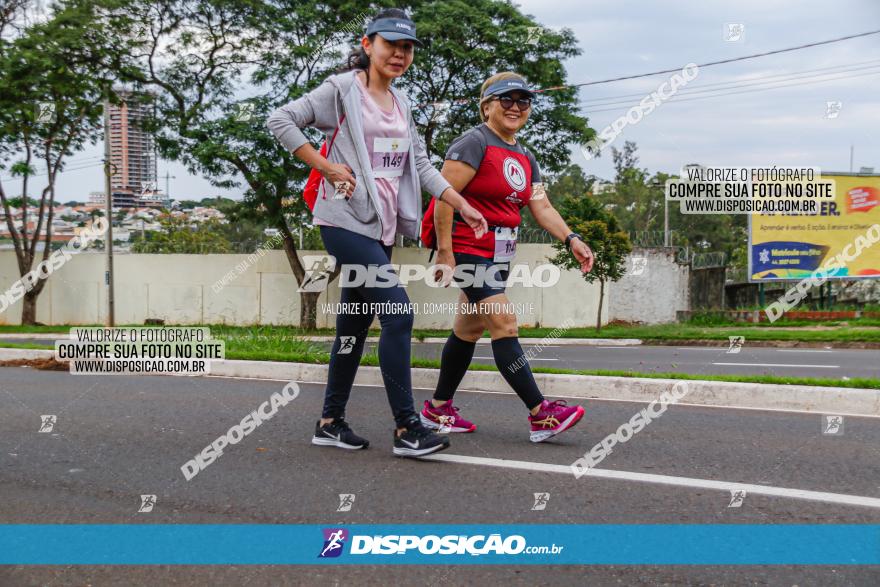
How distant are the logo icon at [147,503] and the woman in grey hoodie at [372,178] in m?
1.07

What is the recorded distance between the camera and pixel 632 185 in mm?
47406

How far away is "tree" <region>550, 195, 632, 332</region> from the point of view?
20406 millimetres

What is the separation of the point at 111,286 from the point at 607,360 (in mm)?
17682

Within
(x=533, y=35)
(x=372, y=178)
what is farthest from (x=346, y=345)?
(x=533, y=35)

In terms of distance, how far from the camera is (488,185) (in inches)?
171

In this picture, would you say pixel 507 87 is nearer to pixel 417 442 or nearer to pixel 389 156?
pixel 389 156

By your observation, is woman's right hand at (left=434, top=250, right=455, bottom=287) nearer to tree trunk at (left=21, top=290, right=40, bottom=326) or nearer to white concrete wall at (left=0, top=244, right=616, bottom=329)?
white concrete wall at (left=0, top=244, right=616, bottom=329)

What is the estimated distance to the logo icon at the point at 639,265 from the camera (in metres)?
24.4

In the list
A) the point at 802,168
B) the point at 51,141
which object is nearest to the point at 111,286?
the point at 51,141

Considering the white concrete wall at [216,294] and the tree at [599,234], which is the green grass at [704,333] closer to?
the white concrete wall at [216,294]

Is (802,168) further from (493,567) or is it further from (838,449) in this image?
(493,567)

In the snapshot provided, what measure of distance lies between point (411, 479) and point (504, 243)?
151cm

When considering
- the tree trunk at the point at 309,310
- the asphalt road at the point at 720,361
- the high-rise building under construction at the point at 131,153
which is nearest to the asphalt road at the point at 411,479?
the asphalt road at the point at 720,361

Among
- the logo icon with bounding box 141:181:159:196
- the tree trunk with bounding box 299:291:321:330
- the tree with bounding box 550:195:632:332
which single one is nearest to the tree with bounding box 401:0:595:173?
the tree with bounding box 550:195:632:332
